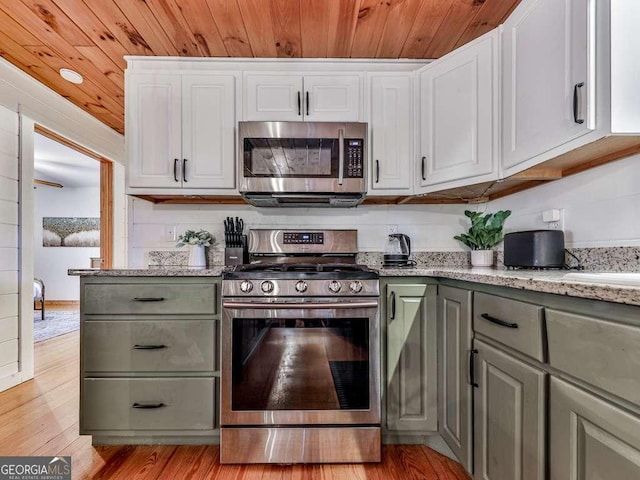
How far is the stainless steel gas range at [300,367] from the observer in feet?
5.30

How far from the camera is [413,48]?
2.13m

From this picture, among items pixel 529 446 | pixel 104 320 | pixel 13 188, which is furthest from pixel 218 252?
pixel 529 446

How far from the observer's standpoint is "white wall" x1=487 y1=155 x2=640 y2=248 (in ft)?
4.24

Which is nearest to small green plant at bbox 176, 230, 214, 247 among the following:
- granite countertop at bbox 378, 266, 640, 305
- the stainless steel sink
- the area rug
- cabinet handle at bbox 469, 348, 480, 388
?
granite countertop at bbox 378, 266, 640, 305

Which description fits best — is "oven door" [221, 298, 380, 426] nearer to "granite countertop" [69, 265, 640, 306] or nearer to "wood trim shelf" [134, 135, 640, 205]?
"granite countertop" [69, 265, 640, 306]

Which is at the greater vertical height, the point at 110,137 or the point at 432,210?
the point at 110,137

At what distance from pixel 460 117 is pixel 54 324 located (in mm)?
5351

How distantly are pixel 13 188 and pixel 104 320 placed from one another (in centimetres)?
174

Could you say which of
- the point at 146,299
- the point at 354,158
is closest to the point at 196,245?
the point at 146,299

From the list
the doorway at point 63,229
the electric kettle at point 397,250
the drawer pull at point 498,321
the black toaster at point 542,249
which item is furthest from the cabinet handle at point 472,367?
the doorway at point 63,229

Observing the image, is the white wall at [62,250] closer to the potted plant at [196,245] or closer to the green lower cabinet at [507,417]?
the potted plant at [196,245]

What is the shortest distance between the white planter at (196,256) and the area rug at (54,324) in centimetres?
283

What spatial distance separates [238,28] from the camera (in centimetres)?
192

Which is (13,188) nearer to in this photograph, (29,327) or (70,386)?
(29,327)
